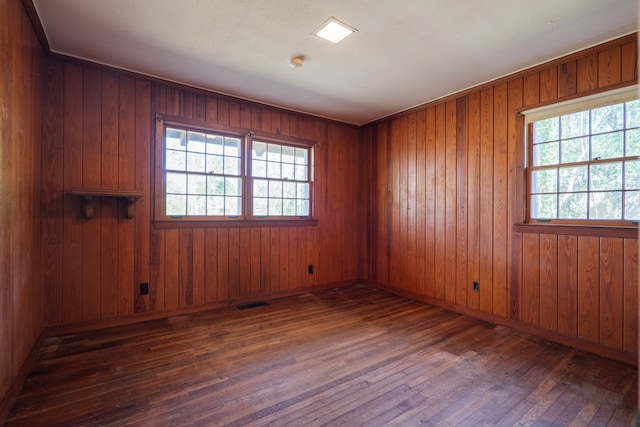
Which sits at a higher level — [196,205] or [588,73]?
[588,73]

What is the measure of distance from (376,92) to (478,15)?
1.51 meters

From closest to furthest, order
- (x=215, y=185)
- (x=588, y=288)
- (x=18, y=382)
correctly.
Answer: (x=18, y=382), (x=588, y=288), (x=215, y=185)

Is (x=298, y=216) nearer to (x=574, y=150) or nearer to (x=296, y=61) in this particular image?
(x=296, y=61)

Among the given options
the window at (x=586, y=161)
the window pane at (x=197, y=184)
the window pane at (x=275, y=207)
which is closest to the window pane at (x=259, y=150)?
the window pane at (x=275, y=207)

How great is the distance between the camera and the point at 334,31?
2383 mm

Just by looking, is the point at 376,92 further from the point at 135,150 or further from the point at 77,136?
the point at 77,136

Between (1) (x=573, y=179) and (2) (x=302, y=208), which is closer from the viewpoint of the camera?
(1) (x=573, y=179)

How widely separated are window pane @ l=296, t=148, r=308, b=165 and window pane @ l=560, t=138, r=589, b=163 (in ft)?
10.1

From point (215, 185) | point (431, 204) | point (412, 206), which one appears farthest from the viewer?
point (412, 206)

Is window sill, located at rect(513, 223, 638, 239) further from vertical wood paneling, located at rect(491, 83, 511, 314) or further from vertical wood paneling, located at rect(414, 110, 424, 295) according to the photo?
vertical wood paneling, located at rect(414, 110, 424, 295)

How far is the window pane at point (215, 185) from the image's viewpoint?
11.8 ft

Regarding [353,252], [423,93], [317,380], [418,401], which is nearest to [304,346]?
[317,380]

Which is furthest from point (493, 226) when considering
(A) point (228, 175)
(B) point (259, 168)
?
(A) point (228, 175)

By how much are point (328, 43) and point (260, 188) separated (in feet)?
6.75
